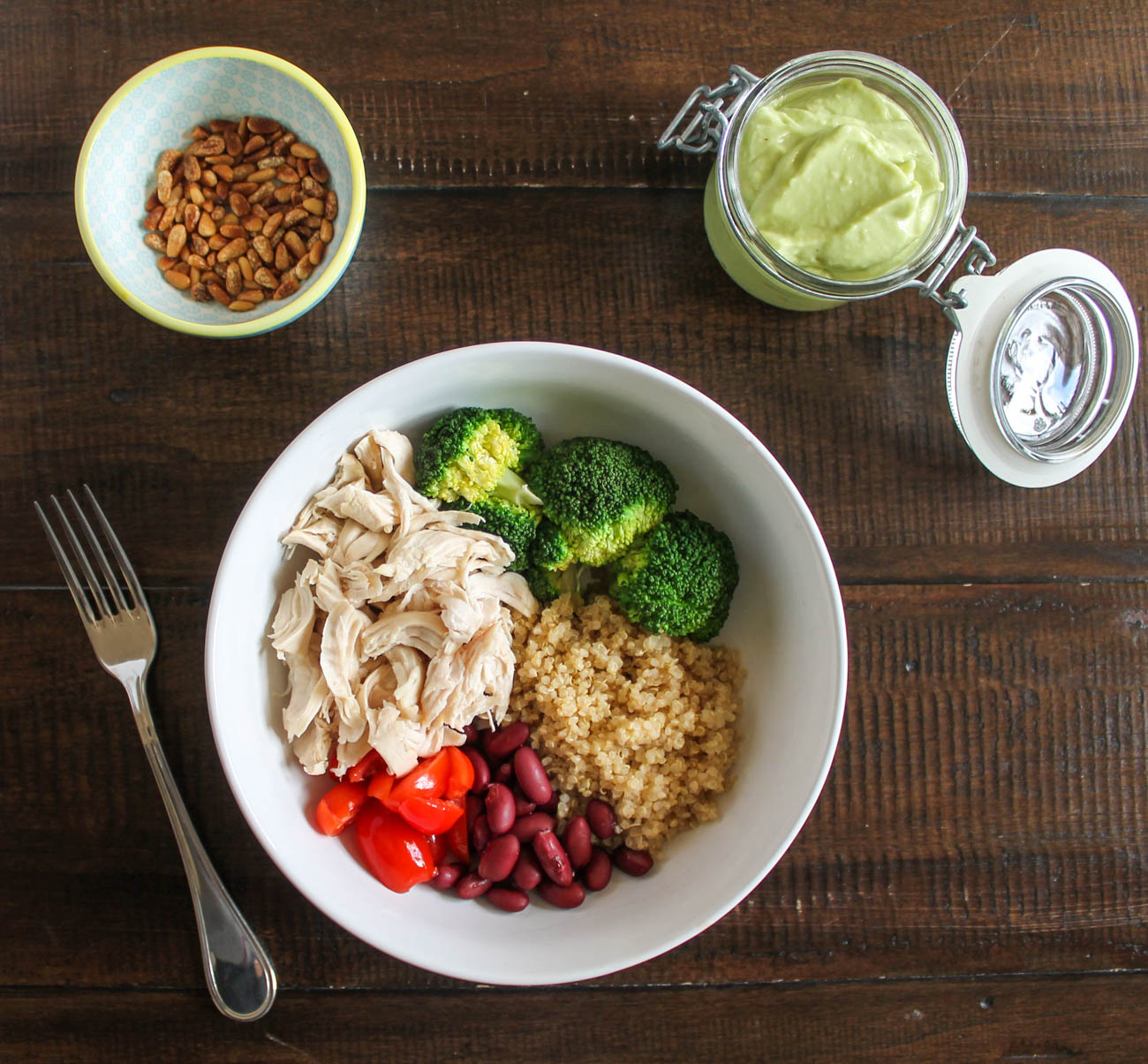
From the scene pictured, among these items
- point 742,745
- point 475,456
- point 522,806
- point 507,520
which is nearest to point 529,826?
point 522,806

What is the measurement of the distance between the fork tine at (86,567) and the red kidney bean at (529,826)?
2.51 ft

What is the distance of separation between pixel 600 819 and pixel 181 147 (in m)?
1.28

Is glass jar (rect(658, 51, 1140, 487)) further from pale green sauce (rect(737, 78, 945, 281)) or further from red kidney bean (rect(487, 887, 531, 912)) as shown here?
red kidney bean (rect(487, 887, 531, 912))

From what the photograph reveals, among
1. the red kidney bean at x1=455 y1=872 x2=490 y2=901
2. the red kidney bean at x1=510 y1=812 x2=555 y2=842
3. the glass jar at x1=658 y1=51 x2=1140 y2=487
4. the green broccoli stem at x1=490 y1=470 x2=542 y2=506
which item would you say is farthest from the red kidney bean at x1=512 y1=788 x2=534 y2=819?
the glass jar at x1=658 y1=51 x2=1140 y2=487

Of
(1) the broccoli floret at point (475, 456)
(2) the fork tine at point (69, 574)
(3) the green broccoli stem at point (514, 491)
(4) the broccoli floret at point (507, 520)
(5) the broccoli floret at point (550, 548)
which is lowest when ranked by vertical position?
(2) the fork tine at point (69, 574)

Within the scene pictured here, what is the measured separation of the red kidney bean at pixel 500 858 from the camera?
4.54 ft

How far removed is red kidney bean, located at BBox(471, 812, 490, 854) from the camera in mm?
1422

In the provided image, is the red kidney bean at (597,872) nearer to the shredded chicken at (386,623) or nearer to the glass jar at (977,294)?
the shredded chicken at (386,623)

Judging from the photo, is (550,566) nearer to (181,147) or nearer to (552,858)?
(552,858)

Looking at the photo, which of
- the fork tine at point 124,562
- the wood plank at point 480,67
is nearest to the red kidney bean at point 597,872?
the fork tine at point 124,562

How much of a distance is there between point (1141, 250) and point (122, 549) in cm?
185

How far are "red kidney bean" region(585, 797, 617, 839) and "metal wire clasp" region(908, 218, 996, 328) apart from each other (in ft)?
3.09

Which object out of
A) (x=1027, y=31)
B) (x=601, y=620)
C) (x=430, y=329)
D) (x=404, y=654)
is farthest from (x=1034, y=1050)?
(x=1027, y=31)

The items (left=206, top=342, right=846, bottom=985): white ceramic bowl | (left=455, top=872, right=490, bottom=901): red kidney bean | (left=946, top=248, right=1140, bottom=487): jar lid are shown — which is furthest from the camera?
(left=946, top=248, right=1140, bottom=487): jar lid
